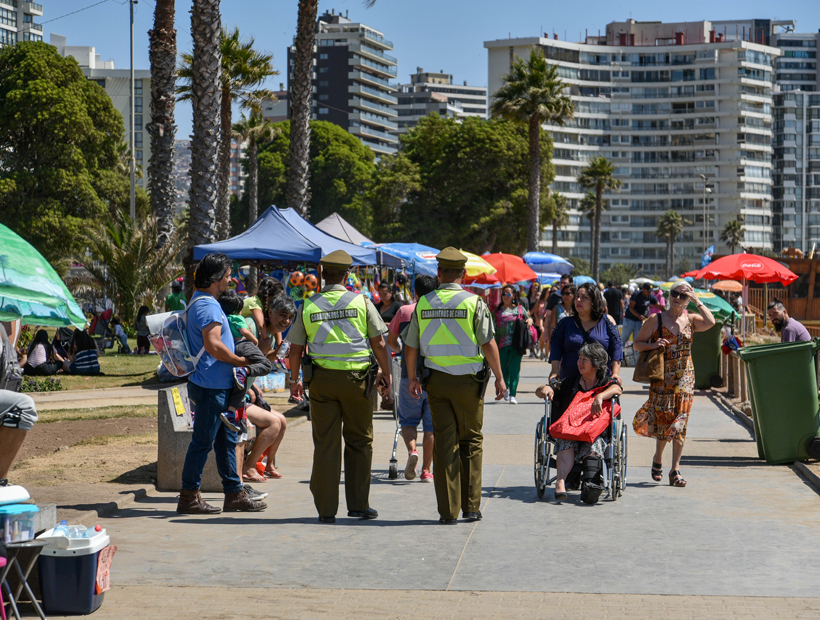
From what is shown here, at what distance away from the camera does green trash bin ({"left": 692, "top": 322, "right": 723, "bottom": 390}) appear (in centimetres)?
1816

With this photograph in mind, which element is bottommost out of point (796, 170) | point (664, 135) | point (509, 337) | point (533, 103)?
point (509, 337)

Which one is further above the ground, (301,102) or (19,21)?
(19,21)

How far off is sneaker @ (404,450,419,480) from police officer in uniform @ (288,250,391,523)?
1.67 metres

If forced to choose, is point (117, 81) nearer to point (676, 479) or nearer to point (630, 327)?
point (630, 327)

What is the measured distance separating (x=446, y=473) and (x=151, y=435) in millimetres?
5307

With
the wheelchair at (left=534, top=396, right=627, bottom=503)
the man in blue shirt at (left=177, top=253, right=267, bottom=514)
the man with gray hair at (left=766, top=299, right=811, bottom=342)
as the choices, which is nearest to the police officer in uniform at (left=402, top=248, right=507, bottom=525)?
the wheelchair at (left=534, top=396, right=627, bottom=503)

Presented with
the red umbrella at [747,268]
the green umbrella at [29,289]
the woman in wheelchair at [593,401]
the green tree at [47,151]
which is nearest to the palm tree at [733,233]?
the green tree at [47,151]

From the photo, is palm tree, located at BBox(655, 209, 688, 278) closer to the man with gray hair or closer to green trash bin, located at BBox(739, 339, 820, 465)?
the man with gray hair

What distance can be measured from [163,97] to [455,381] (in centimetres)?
1581

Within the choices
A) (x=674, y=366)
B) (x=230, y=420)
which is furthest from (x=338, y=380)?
(x=674, y=366)

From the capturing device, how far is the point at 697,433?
40.6 ft

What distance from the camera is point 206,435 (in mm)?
7105

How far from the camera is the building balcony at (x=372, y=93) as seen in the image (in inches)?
5340

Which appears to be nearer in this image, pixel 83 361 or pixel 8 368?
pixel 8 368
